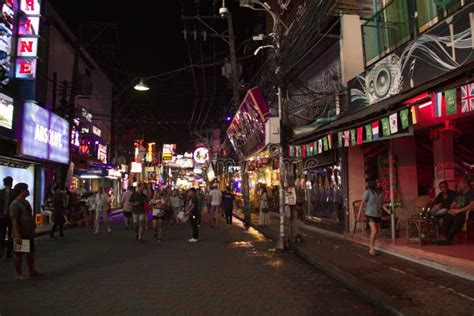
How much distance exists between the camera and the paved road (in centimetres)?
646

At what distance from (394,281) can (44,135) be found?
59.9ft

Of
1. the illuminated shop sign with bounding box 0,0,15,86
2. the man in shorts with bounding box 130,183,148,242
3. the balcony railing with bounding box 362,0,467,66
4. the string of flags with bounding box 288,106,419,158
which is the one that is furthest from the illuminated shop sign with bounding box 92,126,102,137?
the balcony railing with bounding box 362,0,467,66

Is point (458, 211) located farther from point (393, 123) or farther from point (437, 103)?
point (437, 103)

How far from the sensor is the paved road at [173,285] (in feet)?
21.2

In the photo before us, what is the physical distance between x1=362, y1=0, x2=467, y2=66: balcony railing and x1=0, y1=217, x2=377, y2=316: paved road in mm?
6150

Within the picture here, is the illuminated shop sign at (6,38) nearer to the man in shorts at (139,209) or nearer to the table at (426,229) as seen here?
the man in shorts at (139,209)

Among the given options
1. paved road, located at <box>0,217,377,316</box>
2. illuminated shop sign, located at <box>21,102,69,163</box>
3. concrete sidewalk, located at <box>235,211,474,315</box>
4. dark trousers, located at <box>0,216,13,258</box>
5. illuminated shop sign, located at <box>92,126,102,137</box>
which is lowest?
paved road, located at <box>0,217,377,316</box>

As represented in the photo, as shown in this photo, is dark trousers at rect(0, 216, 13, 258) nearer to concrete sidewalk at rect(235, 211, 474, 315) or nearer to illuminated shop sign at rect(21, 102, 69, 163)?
concrete sidewalk at rect(235, 211, 474, 315)

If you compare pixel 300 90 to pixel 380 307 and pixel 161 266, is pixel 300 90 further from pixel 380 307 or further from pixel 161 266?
pixel 380 307

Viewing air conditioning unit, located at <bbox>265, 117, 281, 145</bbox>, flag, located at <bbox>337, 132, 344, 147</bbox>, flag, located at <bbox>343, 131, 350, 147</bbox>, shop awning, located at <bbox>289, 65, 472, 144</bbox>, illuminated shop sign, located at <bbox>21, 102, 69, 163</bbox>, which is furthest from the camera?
illuminated shop sign, located at <bbox>21, 102, 69, 163</bbox>

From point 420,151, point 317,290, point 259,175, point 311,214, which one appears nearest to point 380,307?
point 317,290

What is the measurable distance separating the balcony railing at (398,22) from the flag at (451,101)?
291cm

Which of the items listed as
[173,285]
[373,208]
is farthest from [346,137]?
[173,285]

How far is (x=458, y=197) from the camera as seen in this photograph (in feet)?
32.9
